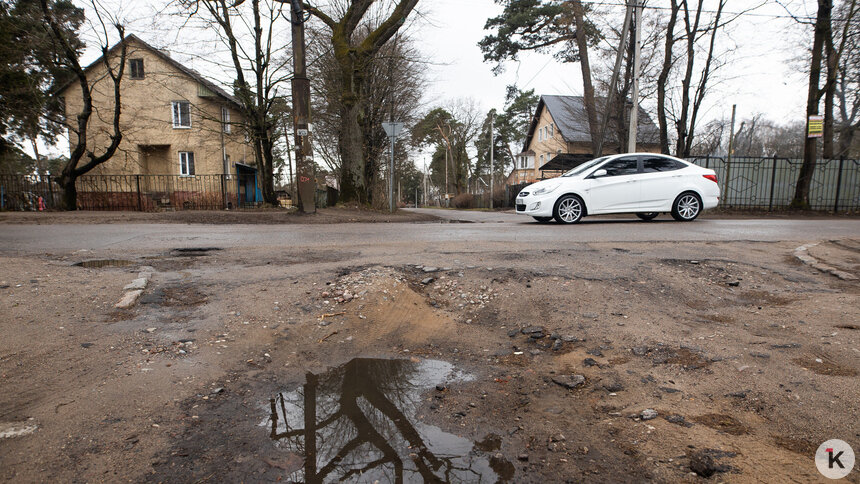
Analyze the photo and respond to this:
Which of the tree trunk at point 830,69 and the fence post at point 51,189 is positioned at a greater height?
the tree trunk at point 830,69

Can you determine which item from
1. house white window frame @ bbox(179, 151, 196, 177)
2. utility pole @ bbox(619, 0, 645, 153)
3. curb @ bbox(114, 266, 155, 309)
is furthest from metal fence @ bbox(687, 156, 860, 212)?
house white window frame @ bbox(179, 151, 196, 177)

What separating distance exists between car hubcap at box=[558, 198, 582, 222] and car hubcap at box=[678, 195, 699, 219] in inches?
98.1

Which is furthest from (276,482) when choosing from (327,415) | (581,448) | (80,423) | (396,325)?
(396,325)

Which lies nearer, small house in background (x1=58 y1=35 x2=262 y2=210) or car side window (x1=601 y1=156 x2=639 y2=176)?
car side window (x1=601 y1=156 x2=639 y2=176)

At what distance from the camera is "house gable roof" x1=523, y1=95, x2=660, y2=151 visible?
934 inches

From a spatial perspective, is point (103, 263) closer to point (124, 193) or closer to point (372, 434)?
point (372, 434)

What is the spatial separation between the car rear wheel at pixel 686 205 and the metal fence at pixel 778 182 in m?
8.50

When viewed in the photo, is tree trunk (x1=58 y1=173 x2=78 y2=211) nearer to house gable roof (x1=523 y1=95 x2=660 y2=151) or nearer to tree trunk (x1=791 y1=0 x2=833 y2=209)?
house gable roof (x1=523 y1=95 x2=660 y2=151)

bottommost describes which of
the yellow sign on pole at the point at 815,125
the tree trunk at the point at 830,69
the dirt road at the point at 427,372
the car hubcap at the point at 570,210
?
the dirt road at the point at 427,372

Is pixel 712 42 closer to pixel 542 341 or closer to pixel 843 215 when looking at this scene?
pixel 843 215

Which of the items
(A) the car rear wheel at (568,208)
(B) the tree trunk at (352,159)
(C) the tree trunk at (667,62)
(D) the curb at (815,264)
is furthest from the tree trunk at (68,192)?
(C) the tree trunk at (667,62)

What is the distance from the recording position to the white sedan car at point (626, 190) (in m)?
9.87

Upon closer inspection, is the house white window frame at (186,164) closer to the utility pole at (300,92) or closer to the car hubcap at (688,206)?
the utility pole at (300,92)

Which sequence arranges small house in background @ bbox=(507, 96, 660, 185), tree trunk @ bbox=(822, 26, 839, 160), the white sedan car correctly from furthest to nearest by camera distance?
small house in background @ bbox=(507, 96, 660, 185), tree trunk @ bbox=(822, 26, 839, 160), the white sedan car
